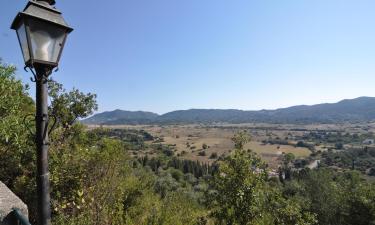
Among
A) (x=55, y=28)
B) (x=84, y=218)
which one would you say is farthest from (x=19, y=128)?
(x=55, y=28)

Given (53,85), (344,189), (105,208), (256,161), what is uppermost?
(53,85)

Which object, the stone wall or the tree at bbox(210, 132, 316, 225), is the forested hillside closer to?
the tree at bbox(210, 132, 316, 225)

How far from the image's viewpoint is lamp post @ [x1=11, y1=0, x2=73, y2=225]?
3395 millimetres

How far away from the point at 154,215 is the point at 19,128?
8.49 meters

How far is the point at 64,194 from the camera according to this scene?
14.5 meters

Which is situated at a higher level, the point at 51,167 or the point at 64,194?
the point at 51,167

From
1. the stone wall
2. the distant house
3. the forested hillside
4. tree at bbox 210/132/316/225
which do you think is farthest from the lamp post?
the distant house

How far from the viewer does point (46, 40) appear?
350 centimetres

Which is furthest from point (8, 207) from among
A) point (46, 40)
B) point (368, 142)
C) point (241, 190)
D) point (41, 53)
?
point (368, 142)

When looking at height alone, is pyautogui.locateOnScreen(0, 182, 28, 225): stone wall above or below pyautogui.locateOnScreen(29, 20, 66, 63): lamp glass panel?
below

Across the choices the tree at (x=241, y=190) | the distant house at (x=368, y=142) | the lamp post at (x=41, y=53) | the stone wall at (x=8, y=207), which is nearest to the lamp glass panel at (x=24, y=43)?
the lamp post at (x=41, y=53)

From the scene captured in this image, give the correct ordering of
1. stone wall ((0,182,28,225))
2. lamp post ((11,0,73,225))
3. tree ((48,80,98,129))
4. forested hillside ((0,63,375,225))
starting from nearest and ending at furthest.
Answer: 1. lamp post ((11,0,73,225))
2. stone wall ((0,182,28,225))
3. forested hillside ((0,63,375,225))
4. tree ((48,80,98,129))

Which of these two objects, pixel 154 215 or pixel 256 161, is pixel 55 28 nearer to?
pixel 256 161

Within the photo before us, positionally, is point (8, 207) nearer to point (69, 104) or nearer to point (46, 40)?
point (46, 40)
